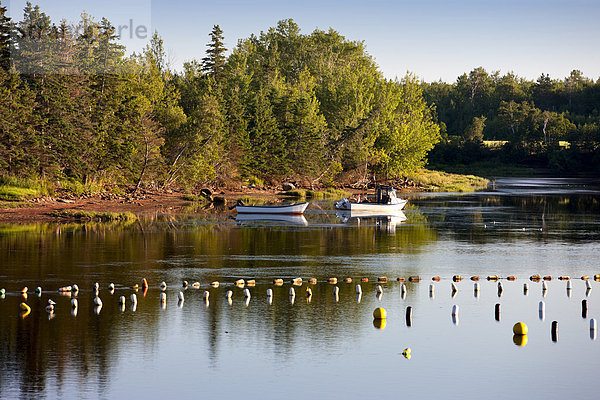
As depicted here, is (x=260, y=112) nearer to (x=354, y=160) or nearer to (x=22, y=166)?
(x=354, y=160)

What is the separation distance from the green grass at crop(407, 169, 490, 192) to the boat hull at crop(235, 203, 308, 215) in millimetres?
58253

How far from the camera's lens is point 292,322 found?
2527 cm

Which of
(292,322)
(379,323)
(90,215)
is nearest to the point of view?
(292,322)

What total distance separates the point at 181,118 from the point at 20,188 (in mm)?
25871

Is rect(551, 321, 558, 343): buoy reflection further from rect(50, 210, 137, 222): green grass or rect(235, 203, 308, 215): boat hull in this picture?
rect(235, 203, 308, 215): boat hull

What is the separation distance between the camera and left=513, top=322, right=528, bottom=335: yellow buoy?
24375 mm

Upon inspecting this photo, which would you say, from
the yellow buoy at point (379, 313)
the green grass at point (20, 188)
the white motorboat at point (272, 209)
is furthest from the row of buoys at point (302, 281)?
the green grass at point (20, 188)

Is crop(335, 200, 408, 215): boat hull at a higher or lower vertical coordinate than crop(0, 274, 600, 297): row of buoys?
higher

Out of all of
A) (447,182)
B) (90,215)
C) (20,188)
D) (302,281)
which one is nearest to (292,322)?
(302,281)

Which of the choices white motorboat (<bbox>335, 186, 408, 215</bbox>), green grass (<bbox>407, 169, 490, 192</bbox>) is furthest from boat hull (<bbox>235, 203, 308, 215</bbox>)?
green grass (<bbox>407, 169, 490, 192</bbox>)

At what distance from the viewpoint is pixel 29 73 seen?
232 ft

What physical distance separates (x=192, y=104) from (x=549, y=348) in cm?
8104

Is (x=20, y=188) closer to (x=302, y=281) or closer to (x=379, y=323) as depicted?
(x=302, y=281)

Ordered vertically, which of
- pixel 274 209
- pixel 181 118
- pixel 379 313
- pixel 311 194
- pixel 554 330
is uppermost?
pixel 181 118
